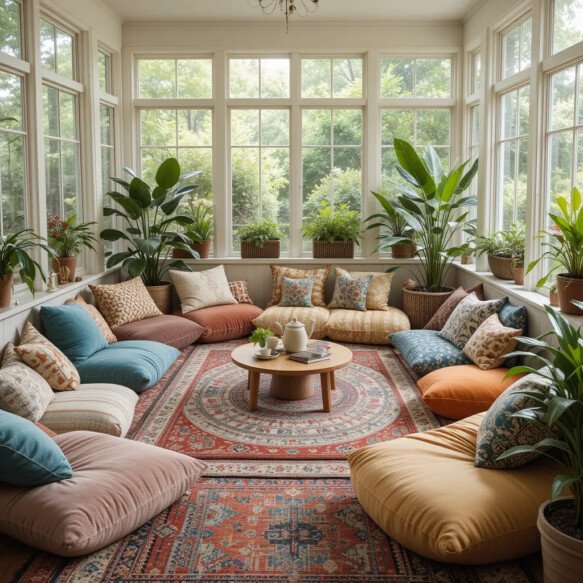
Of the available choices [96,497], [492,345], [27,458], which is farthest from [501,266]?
[27,458]

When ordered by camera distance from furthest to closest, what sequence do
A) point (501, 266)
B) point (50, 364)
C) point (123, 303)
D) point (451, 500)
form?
point (123, 303) → point (501, 266) → point (50, 364) → point (451, 500)

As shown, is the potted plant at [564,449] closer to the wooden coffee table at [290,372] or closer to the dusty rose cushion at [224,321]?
the wooden coffee table at [290,372]

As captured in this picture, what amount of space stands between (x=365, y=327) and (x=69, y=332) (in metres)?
2.86

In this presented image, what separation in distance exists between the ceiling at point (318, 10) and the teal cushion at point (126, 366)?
351cm

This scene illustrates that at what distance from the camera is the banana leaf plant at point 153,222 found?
6691 mm

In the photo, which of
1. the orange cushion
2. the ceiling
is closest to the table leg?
the orange cushion

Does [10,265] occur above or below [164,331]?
above

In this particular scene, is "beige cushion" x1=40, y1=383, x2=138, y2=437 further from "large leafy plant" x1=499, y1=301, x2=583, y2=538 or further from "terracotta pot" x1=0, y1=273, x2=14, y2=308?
"large leafy plant" x1=499, y1=301, x2=583, y2=538

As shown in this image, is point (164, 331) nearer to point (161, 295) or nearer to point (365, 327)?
point (161, 295)

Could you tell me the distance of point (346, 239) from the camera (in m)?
7.47

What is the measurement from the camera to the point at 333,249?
24.6 feet

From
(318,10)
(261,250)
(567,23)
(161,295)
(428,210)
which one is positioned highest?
(318,10)

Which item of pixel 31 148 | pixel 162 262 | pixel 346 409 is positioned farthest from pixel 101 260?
pixel 346 409

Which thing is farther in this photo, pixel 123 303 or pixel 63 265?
pixel 123 303
